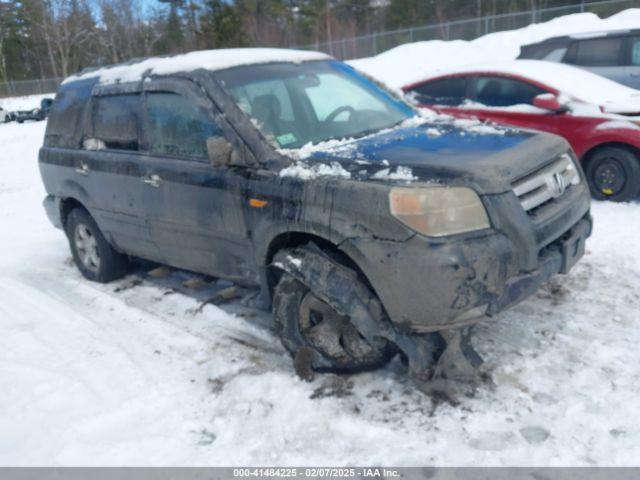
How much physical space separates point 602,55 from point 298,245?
26.3ft

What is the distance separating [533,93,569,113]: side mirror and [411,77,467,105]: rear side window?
1.07 metres

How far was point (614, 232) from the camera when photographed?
18.8ft

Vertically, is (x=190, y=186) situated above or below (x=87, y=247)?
above

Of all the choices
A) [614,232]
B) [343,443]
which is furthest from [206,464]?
[614,232]

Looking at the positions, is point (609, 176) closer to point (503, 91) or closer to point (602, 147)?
point (602, 147)

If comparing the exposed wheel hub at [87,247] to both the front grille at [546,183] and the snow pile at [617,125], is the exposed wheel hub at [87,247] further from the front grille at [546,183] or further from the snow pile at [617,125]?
the snow pile at [617,125]

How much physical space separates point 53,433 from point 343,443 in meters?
1.64

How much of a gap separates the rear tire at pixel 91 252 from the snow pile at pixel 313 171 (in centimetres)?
262

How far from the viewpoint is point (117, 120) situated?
4906 millimetres

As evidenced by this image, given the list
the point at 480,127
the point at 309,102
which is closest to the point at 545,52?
the point at 480,127

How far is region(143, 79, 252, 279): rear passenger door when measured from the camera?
3968 millimetres

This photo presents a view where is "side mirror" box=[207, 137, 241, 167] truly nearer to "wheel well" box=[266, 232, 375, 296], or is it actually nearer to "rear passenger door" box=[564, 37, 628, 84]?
"wheel well" box=[266, 232, 375, 296]

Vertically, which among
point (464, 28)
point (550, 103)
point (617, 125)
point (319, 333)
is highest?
point (464, 28)

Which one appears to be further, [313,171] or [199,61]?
[199,61]
